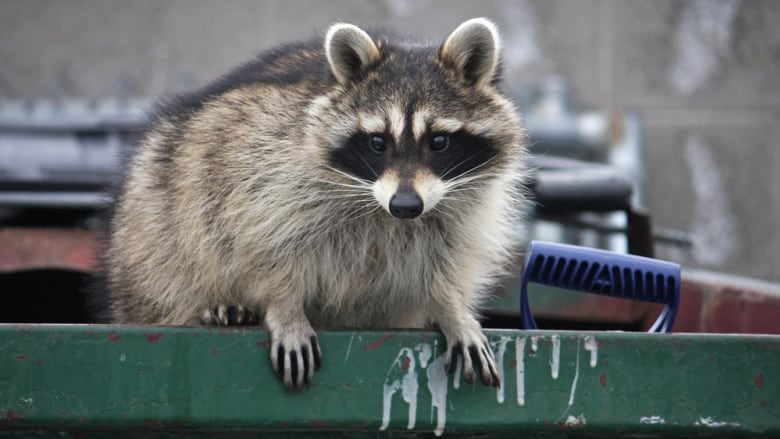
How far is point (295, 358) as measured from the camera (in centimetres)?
185

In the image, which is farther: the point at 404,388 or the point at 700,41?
the point at 700,41

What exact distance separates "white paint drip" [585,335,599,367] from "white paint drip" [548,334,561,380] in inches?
1.8

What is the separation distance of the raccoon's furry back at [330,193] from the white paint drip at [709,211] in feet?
12.0

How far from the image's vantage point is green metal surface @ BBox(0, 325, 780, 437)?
1758 millimetres

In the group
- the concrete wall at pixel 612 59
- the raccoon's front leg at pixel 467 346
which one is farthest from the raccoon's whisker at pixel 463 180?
the concrete wall at pixel 612 59

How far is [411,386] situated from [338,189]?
76 cm

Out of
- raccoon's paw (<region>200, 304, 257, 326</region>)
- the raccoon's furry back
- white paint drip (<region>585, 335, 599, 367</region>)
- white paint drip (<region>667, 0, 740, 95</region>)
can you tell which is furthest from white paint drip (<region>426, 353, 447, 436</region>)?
white paint drip (<region>667, 0, 740, 95</region>)

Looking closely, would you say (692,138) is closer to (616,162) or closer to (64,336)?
(616,162)

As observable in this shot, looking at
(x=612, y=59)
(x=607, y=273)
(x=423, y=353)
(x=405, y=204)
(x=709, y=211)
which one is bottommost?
(x=423, y=353)

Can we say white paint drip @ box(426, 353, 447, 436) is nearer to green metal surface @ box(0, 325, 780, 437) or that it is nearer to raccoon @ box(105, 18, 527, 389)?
green metal surface @ box(0, 325, 780, 437)

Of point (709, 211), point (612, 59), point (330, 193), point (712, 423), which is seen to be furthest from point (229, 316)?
point (709, 211)

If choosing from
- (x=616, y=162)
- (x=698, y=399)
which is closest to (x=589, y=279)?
(x=698, y=399)

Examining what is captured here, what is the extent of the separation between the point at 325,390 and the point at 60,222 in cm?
231

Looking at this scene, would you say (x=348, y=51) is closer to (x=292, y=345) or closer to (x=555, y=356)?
(x=292, y=345)
